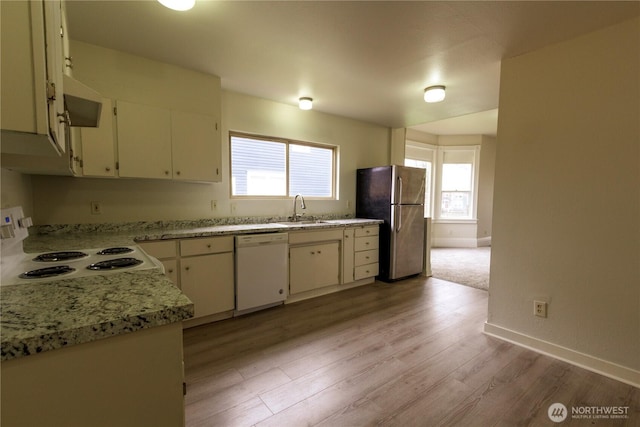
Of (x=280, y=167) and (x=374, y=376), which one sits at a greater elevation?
(x=280, y=167)

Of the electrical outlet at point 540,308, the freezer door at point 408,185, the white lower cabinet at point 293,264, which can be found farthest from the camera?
the freezer door at point 408,185

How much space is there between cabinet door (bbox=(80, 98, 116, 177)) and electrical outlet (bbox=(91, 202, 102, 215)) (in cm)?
35

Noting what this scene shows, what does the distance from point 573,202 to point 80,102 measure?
2999 millimetres

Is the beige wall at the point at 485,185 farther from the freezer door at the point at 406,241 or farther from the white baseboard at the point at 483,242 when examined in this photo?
the freezer door at the point at 406,241

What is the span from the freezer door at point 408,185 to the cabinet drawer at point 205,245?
7.53ft

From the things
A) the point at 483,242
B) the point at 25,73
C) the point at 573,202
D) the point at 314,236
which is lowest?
the point at 483,242

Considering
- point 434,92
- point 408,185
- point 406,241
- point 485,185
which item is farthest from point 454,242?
point 434,92

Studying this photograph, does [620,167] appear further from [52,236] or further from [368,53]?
[52,236]

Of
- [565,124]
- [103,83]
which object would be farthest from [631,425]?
[103,83]

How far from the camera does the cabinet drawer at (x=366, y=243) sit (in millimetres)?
3777

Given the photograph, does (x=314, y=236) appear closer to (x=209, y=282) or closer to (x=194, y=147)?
(x=209, y=282)

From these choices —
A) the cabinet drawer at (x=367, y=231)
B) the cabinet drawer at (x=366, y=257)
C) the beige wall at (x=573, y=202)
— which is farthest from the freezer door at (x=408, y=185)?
the beige wall at (x=573, y=202)

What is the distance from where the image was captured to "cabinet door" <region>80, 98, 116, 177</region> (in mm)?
2199

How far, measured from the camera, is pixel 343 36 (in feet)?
6.76
